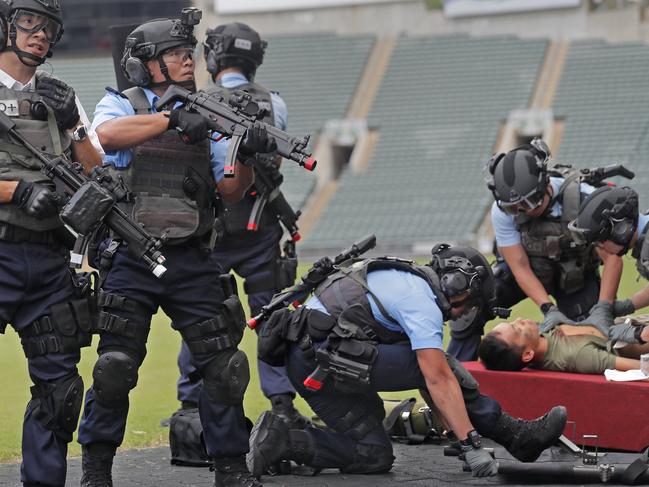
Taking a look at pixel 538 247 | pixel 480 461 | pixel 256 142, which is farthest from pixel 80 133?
pixel 538 247

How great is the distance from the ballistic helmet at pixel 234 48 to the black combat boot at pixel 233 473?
2.92m

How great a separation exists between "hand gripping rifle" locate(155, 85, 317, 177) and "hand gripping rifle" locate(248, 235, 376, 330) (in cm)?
85

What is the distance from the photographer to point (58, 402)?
5156 millimetres

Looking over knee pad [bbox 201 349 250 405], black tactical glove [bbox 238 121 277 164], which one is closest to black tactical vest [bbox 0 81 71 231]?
black tactical glove [bbox 238 121 277 164]

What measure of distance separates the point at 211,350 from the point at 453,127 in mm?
23467

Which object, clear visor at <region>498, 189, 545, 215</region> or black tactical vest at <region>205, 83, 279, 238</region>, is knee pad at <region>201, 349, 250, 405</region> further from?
clear visor at <region>498, 189, 545, 215</region>

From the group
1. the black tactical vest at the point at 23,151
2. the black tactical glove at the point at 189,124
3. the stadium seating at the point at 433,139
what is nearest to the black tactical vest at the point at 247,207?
the black tactical glove at the point at 189,124

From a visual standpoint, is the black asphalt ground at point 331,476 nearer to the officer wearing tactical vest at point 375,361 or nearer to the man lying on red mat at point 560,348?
the officer wearing tactical vest at point 375,361

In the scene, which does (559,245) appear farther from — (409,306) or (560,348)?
(409,306)

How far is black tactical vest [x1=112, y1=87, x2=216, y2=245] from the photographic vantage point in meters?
5.54

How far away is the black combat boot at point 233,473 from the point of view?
563 centimetres

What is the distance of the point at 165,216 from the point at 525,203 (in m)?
2.58

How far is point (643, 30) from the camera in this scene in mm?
30250

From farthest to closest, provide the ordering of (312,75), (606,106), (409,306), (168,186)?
(312,75) < (606,106) < (409,306) < (168,186)
